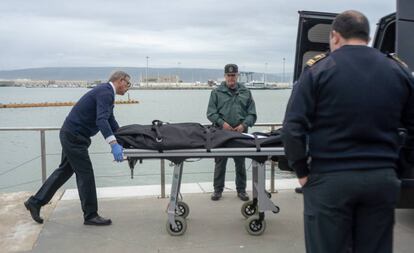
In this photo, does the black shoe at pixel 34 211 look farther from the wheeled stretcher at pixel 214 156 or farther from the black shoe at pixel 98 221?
the wheeled stretcher at pixel 214 156

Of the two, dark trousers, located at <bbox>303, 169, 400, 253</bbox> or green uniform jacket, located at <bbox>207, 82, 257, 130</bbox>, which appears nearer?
dark trousers, located at <bbox>303, 169, 400, 253</bbox>

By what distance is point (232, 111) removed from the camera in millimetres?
5734

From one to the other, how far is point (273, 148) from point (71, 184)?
5.98m

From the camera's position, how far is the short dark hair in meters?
2.45

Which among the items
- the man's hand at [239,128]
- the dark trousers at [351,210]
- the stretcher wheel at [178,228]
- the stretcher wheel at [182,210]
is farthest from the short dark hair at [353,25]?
the man's hand at [239,128]

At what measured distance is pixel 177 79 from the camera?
8331 centimetres

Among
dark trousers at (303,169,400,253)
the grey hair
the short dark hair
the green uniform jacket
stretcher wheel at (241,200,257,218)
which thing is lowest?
stretcher wheel at (241,200,257,218)

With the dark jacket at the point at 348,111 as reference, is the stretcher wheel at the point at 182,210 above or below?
below

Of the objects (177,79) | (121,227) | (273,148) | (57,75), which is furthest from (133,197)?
(57,75)

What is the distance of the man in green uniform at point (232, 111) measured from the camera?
18.8 feet

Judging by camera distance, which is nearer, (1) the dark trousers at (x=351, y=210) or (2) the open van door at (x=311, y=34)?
(1) the dark trousers at (x=351, y=210)

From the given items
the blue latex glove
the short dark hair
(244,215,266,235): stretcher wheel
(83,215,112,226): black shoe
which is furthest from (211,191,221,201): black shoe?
the short dark hair

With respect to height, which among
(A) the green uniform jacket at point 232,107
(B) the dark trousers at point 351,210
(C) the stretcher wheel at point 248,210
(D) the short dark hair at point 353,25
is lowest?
(C) the stretcher wheel at point 248,210

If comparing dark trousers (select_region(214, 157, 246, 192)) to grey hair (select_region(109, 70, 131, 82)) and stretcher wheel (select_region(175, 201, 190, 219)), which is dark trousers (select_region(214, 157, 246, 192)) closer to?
stretcher wheel (select_region(175, 201, 190, 219))
